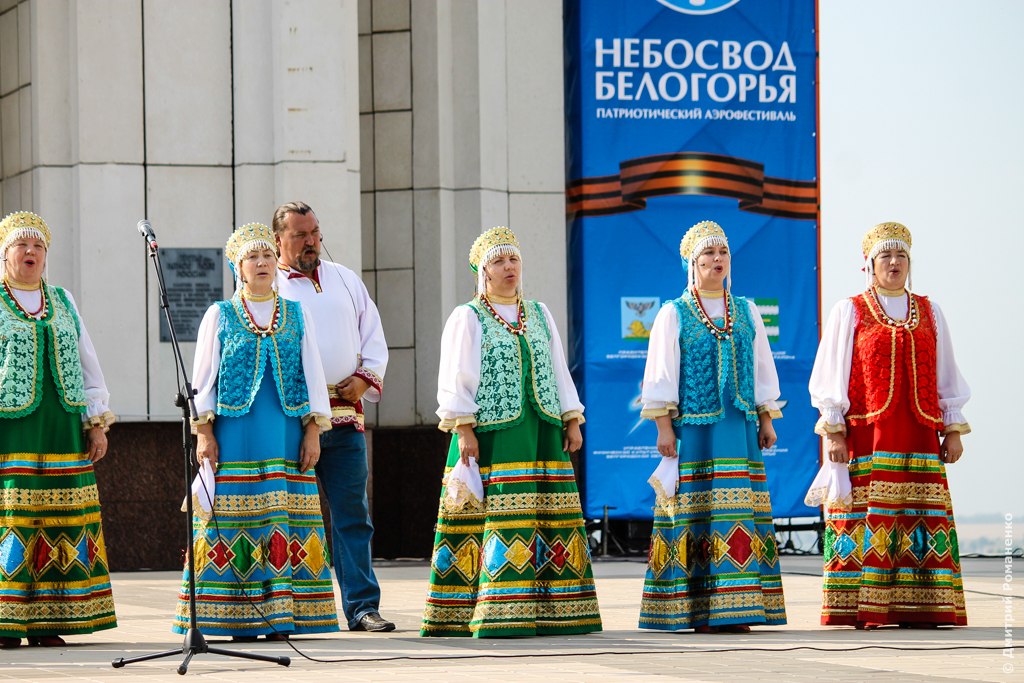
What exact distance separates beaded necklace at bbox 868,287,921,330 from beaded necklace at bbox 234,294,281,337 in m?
3.07

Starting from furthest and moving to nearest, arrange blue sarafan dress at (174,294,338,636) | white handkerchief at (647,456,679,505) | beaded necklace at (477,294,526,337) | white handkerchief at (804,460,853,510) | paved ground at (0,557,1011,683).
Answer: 1. white handkerchief at (804,460,853,510)
2. white handkerchief at (647,456,679,505)
3. beaded necklace at (477,294,526,337)
4. blue sarafan dress at (174,294,338,636)
5. paved ground at (0,557,1011,683)

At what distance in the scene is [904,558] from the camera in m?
7.52

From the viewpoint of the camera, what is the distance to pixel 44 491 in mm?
7004

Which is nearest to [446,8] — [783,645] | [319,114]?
[319,114]

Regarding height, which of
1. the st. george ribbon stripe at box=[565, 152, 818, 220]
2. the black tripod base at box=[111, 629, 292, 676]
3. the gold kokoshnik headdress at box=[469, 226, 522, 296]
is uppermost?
the st. george ribbon stripe at box=[565, 152, 818, 220]

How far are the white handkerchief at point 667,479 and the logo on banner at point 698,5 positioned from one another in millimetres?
6213

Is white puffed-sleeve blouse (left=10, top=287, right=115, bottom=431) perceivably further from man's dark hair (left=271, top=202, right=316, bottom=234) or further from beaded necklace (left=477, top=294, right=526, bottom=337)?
beaded necklace (left=477, top=294, right=526, bottom=337)

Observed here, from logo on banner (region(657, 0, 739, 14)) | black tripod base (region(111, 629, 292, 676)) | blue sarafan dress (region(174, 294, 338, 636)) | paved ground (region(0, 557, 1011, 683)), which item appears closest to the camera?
paved ground (region(0, 557, 1011, 683))

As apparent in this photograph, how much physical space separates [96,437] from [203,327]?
0.79m

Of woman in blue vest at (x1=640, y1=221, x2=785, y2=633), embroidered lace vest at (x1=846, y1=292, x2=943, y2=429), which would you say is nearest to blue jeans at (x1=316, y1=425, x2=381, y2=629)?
woman in blue vest at (x1=640, y1=221, x2=785, y2=633)

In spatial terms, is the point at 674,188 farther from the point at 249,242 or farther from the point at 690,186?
the point at 249,242

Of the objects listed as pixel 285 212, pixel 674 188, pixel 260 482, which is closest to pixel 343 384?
pixel 260 482

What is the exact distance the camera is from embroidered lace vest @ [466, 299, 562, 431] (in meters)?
7.13

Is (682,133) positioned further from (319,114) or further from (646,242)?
(319,114)
